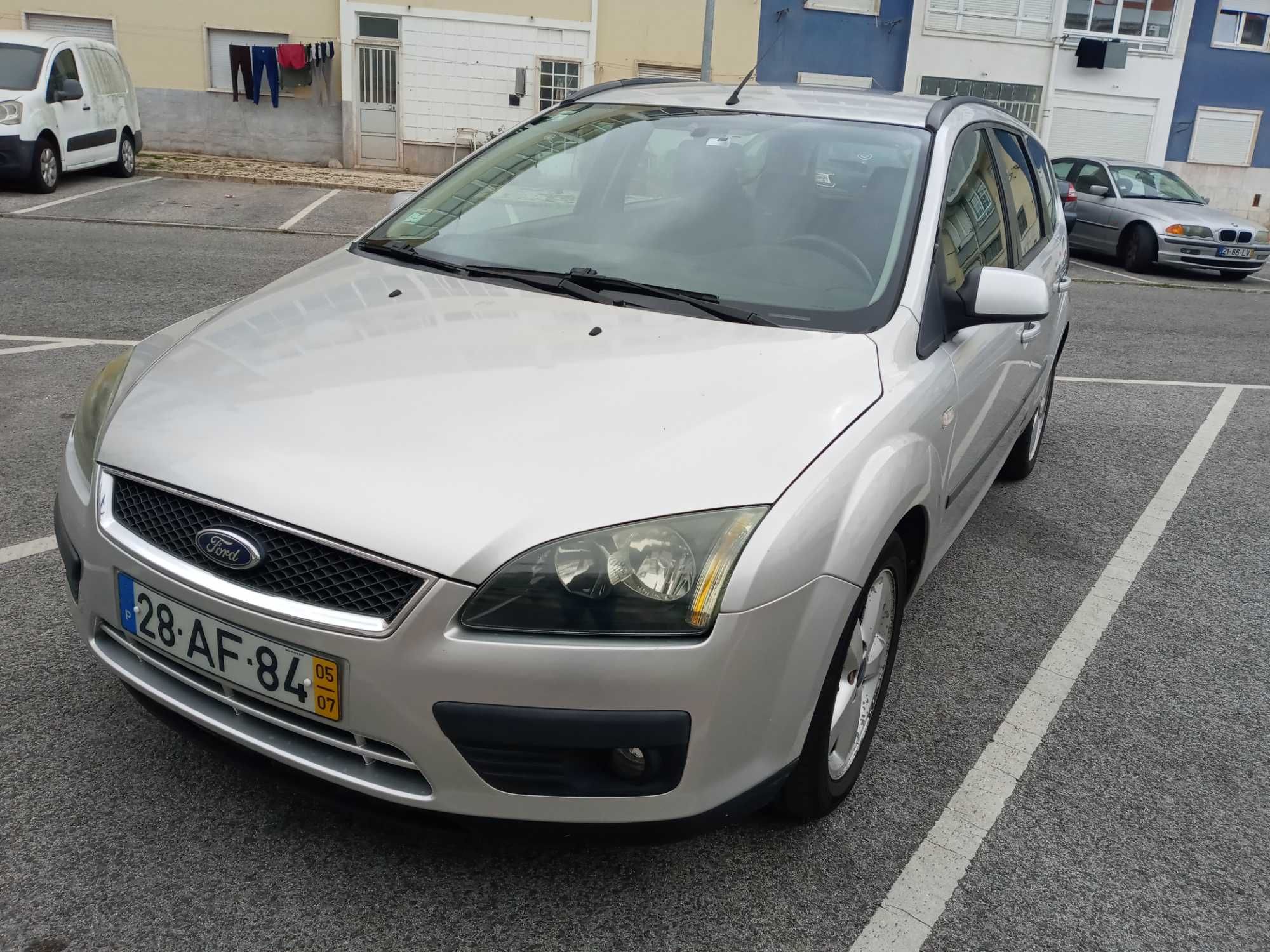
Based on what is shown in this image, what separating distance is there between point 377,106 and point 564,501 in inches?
870

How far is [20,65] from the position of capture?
13.3 meters

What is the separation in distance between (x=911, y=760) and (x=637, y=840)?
3.60ft

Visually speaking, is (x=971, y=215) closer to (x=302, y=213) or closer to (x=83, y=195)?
(x=302, y=213)

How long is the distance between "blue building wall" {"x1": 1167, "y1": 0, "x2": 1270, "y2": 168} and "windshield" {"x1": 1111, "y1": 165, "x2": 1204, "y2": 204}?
12267 millimetres

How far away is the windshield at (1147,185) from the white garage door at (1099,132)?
10489 millimetres

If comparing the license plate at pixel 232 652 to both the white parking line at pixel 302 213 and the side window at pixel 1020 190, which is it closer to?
the side window at pixel 1020 190

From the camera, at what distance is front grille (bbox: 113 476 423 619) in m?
2.01

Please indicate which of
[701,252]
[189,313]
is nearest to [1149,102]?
[189,313]

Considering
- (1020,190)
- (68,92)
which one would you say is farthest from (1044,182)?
(68,92)

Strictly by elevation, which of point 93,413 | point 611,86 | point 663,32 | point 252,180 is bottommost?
point 252,180

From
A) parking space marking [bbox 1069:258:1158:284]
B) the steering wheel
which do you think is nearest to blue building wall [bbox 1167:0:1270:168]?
parking space marking [bbox 1069:258:1158:284]

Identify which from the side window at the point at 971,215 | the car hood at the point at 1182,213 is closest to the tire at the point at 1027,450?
the side window at the point at 971,215

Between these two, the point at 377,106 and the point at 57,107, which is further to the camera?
the point at 377,106

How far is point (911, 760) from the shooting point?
2.96 meters
